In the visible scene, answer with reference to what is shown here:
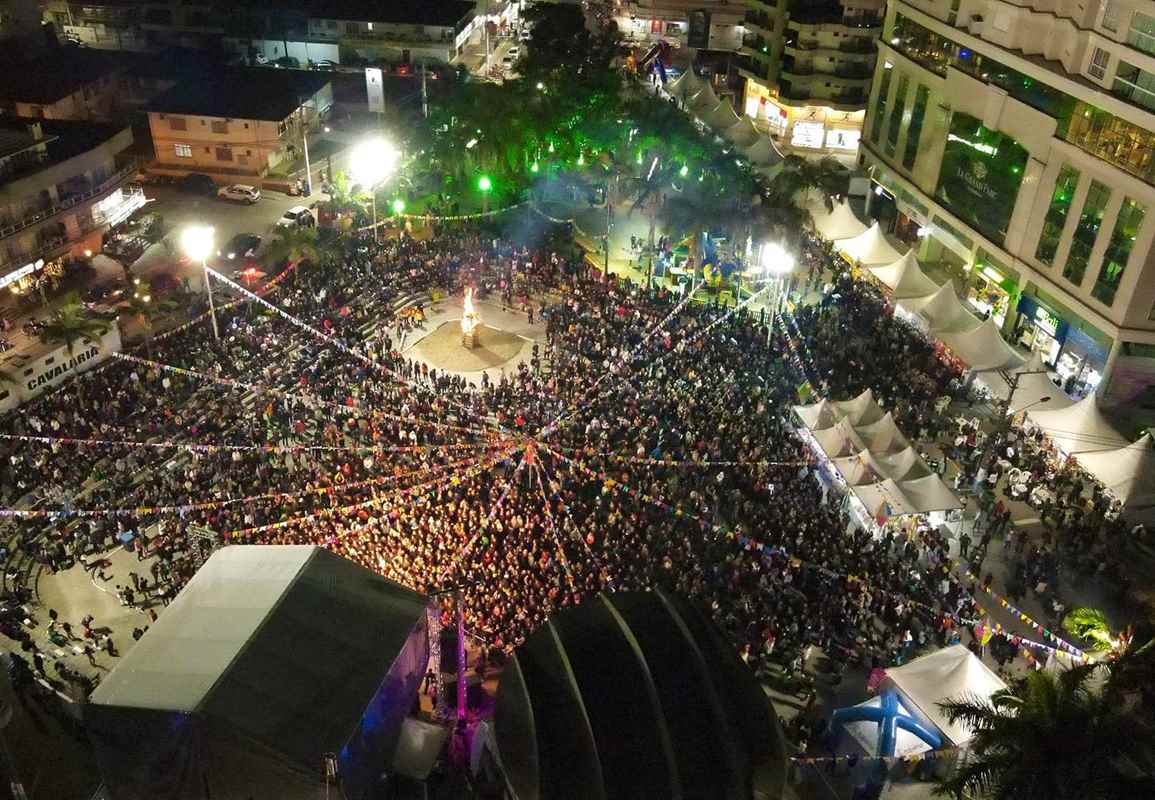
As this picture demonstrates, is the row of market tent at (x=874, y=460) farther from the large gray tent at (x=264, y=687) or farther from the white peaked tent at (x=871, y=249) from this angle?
the large gray tent at (x=264, y=687)

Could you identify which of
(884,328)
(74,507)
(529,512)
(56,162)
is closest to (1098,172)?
(884,328)

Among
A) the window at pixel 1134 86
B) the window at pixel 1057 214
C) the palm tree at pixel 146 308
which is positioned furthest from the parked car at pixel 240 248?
the window at pixel 1134 86

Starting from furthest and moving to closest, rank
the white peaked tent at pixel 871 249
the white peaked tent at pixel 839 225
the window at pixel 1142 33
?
the white peaked tent at pixel 839 225 → the white peaked tent at pixel 871 249 → the window at pixel 1142 33

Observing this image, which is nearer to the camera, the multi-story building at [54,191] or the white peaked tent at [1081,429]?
the white peaked tent at [1081,429]

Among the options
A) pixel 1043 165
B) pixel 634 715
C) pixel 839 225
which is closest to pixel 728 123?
pixel 839 225

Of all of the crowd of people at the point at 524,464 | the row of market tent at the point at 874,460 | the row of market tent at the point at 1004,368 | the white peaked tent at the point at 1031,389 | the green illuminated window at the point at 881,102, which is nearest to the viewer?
the crowd of people at the point at 524,464

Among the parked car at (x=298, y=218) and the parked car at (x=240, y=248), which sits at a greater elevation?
the parked car at (x=298, y=218)
